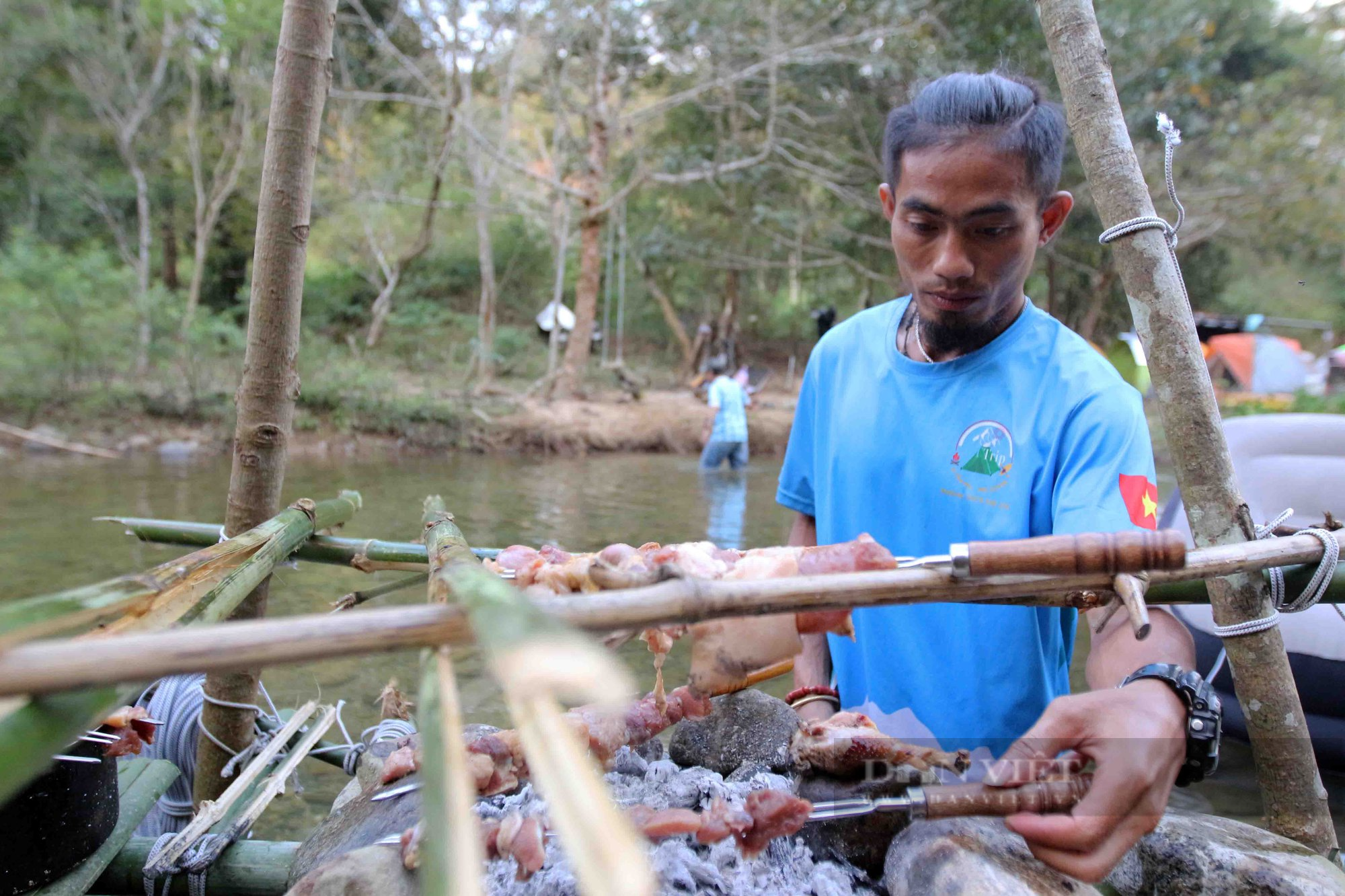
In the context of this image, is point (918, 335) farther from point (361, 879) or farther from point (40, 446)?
point (40, 446)

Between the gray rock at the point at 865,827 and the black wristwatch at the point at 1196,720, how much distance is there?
1.27 ft

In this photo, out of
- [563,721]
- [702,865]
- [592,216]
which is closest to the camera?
[563,721]

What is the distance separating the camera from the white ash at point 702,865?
4.59 feet

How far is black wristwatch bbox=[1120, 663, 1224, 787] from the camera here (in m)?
1.27

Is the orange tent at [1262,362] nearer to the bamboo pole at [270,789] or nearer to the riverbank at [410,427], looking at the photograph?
the riverbank at [410,427]

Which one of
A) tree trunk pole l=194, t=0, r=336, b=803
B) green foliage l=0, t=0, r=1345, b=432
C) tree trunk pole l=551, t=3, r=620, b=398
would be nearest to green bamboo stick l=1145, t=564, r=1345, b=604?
tree trunk pole l=194, t=0, r=336, b=803

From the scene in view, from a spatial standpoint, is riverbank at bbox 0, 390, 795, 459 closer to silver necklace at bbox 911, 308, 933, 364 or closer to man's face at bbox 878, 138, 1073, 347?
silver necklace at bbox 911, 308, 933, 364

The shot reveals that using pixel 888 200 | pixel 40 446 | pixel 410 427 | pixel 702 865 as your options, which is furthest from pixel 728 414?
pixel 702 865

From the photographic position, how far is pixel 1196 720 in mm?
1275

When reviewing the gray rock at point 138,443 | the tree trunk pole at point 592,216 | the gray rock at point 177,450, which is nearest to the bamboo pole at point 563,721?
the gray rock at point 177,450

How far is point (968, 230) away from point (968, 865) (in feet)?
4.05

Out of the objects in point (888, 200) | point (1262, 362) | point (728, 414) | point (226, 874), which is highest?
point (1262, 362)

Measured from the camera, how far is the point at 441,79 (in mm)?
16328

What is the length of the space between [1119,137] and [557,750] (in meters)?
1.99
